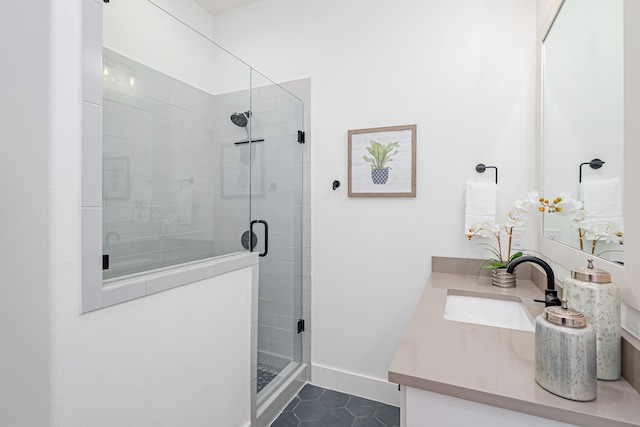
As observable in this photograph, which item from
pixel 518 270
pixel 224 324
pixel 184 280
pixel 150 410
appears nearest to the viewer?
pixel 150 410

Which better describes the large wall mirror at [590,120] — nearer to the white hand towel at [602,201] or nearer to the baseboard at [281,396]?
the white hand towel at [602,201]

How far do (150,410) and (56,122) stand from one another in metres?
1.05

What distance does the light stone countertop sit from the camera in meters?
0.67

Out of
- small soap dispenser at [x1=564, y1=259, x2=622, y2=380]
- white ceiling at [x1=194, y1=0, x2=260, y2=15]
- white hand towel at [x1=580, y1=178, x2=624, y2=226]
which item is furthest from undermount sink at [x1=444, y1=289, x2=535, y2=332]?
white ceiling at [x1=194, y1=0, x2=260, y2=15]

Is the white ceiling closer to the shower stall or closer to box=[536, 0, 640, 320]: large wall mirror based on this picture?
the shower stall

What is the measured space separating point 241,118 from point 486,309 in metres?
1.70

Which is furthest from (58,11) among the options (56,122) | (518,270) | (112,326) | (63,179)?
(518,270)

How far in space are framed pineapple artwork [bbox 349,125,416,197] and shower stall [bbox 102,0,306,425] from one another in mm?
431

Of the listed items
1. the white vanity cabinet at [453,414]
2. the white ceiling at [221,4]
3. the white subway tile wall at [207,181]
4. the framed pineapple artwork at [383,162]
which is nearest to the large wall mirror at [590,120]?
the white vanity cabinet at [453,414]

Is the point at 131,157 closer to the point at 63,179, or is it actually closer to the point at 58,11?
the point at 63,179

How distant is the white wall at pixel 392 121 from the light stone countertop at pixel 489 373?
2.91 feet

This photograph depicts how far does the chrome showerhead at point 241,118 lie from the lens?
1.87m

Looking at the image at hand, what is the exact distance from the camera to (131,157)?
4.43 feet

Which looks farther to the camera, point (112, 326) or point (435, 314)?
point (435, 314)
